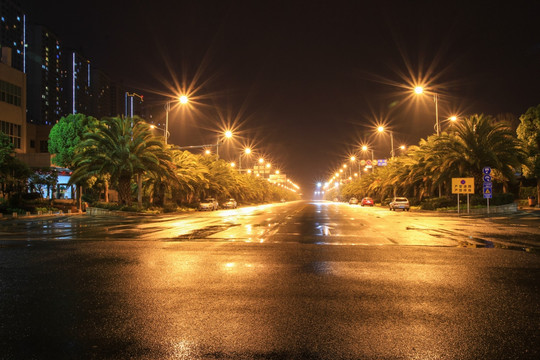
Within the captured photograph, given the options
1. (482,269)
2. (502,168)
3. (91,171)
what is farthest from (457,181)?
(91,171)

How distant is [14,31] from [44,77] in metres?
17.1

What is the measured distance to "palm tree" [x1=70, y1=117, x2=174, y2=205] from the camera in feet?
123

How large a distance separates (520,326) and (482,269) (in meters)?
4.21

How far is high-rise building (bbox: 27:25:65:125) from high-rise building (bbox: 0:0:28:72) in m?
2.66

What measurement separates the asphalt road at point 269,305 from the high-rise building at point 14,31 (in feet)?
→ 510

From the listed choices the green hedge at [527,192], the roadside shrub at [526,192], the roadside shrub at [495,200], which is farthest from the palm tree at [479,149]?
the roadside shrub at [526,192]

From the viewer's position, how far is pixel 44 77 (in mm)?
155250

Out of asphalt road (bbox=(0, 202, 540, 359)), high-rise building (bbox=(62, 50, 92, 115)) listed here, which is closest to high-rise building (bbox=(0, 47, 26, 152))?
asphalt road (bbox=(0, 202, 540, 359))

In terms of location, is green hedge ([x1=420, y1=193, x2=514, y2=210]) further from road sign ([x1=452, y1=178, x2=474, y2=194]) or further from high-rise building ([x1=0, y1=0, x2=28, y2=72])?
high-rise building ([x1=0, y1=0, x2=28, y2=72])

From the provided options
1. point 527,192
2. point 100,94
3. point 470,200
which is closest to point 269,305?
point 470,200

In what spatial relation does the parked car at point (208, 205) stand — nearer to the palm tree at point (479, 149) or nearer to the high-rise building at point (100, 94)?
the palm tree at point (479, 149)

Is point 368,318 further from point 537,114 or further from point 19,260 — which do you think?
point 537,114

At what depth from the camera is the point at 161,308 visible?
244 inches

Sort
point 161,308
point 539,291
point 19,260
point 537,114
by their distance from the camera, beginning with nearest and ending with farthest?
point 161,308, point 539,291, point 19,260, point 537,114
